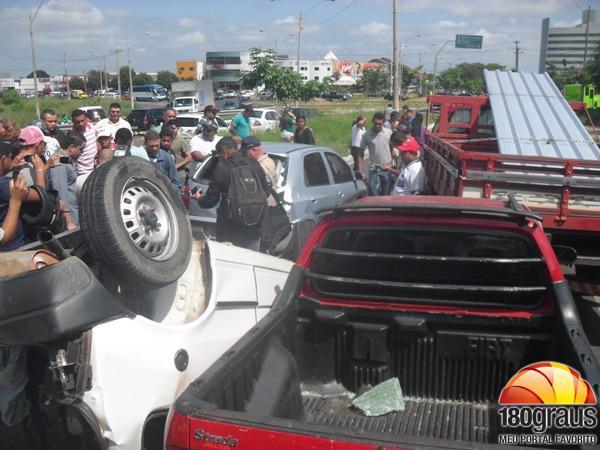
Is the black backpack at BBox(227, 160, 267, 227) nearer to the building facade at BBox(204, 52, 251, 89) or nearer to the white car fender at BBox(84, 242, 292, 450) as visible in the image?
the white car fender at BBox(84, 242, 292, 450)

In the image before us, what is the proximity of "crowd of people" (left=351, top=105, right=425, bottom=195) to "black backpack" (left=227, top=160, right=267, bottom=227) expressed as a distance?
193cm

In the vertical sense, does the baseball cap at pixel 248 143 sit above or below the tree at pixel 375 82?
below

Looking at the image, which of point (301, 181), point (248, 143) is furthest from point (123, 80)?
point (248, 143)

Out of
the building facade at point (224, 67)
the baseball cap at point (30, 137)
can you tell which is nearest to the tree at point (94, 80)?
the building facade at point (224, 67)

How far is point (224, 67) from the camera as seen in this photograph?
426 ft

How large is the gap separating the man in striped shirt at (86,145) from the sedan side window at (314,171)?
8.76 ft

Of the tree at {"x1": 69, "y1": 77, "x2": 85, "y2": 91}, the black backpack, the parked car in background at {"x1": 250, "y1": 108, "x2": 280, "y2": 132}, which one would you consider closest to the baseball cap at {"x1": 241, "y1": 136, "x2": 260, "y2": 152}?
the black backpack

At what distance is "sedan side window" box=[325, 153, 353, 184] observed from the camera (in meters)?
8.91

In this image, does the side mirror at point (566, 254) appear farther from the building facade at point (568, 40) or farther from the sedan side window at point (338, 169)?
the building facade at point (568, 40)

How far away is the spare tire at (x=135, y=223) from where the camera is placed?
3.12 m

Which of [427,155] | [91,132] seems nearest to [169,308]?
[91,132]

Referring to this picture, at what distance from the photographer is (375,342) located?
3.58 meters

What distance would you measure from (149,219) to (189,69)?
13487 cm

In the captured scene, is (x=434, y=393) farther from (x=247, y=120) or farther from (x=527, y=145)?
(x=247, y=120)
